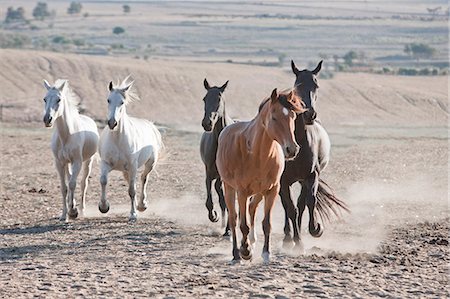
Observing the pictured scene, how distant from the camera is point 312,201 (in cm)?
1175

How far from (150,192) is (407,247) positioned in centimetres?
640

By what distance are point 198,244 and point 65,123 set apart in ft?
10.0

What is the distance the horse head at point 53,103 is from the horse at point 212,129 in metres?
2.00

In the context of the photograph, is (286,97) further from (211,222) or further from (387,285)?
(211,222)

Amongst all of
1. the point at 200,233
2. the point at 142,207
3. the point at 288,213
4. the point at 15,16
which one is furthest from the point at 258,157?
the point at 15,16

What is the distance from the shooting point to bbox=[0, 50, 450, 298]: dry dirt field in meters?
9.54

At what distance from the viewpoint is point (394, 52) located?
8531 cm

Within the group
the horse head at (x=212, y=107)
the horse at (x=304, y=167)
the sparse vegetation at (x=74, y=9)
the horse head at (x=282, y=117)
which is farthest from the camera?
the sparse vegetation at (x=74, y=9)

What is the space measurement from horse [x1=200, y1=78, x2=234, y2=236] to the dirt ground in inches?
15.3

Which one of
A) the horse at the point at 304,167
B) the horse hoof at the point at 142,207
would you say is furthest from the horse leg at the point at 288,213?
the horse hoof at the point at 142,207

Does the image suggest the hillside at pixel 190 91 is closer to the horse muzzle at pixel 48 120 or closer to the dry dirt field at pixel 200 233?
the dry dirt field at pixel 200 233

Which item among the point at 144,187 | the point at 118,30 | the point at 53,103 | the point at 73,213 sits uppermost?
the point at 118,30

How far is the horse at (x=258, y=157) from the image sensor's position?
9.88 m

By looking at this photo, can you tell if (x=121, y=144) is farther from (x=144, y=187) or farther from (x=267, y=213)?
(x=267, y=213)
